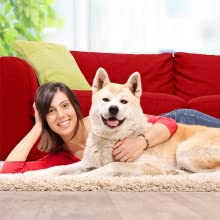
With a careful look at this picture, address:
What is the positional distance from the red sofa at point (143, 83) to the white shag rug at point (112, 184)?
680mm

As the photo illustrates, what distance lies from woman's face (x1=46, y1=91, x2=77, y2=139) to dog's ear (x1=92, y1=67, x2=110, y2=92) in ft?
0.64

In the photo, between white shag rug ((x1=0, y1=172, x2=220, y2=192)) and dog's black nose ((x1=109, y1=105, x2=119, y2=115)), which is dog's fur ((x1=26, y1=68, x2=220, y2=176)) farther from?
white shag rug ((x1=0, y1=172, x2=220, y2=192))

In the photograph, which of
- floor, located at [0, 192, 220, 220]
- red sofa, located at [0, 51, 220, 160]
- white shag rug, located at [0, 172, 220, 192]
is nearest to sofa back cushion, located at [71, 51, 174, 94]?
red sofa, located at [0, 51, 220, 160]

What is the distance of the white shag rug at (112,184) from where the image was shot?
1124 mm

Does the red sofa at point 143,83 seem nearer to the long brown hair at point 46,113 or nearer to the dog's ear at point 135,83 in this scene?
the long brown hair at point 46,113

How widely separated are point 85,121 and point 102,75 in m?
0.25

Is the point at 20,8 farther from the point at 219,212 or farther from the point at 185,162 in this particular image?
the point at 219,212

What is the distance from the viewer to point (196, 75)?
2.48 meters

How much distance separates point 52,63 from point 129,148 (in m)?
0.77

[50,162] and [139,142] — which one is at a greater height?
[139,142]

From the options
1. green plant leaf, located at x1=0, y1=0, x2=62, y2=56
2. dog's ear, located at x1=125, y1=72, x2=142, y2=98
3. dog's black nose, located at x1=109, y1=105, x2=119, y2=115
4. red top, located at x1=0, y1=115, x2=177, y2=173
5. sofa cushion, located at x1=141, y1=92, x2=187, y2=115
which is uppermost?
green plant leaf, located at x1=0, y1=0, x2=62, y2=56

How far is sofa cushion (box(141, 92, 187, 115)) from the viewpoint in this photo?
199cm

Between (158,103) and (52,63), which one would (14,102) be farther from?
(158,103)

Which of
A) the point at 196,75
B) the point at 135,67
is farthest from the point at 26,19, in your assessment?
the point at 196,75
